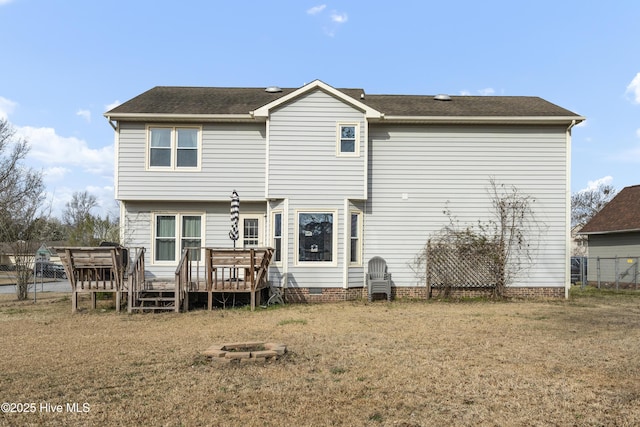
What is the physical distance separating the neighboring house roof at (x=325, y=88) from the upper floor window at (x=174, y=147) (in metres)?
0.58

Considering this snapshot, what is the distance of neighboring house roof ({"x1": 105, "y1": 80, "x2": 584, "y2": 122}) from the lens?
1528cm

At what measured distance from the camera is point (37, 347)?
8211 millimetres

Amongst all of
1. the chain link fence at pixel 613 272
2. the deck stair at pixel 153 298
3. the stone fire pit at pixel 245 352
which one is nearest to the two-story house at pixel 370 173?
the deck stair at pixel 153 298

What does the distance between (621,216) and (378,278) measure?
16.1 metres

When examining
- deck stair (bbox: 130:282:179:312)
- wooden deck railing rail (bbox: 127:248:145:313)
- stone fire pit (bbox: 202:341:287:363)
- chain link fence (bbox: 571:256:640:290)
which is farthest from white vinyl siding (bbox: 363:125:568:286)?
stone fire pit (bbox: 202:341:287:363)

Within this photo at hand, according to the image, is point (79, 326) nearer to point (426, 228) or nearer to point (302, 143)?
point (302, 143)

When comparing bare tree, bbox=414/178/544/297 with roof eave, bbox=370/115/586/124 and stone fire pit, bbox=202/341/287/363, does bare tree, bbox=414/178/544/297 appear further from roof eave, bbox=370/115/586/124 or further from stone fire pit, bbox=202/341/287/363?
stone fire pit, bbox=202/341/287/363

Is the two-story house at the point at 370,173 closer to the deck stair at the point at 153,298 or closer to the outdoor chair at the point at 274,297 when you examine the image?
the outdoor chair at the point at 274,297

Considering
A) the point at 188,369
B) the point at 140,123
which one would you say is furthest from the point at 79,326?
the point at 140,123

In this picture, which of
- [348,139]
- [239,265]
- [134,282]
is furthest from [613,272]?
[134,282]

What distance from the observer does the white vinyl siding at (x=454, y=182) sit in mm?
15523

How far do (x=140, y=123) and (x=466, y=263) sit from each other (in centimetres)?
1038

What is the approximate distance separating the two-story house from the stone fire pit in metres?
7.57

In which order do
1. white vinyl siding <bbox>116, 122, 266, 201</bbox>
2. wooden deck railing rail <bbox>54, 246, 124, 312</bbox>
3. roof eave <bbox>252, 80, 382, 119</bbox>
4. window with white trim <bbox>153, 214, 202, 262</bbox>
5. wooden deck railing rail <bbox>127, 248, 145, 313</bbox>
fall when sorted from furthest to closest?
window with white trim <bbox>153, 214, 202, 262</bbox> < white vinyl siding <bbox>116, 122, 266, 201</bbox> < roof eave <bbox>252, 80, 382, 119</bbox> < wooden deck railing rail <bbox>127, 248, 145, 313</bbox> < wooden deck railing rail <bbox>54, 246, 124, 312</bbox>
